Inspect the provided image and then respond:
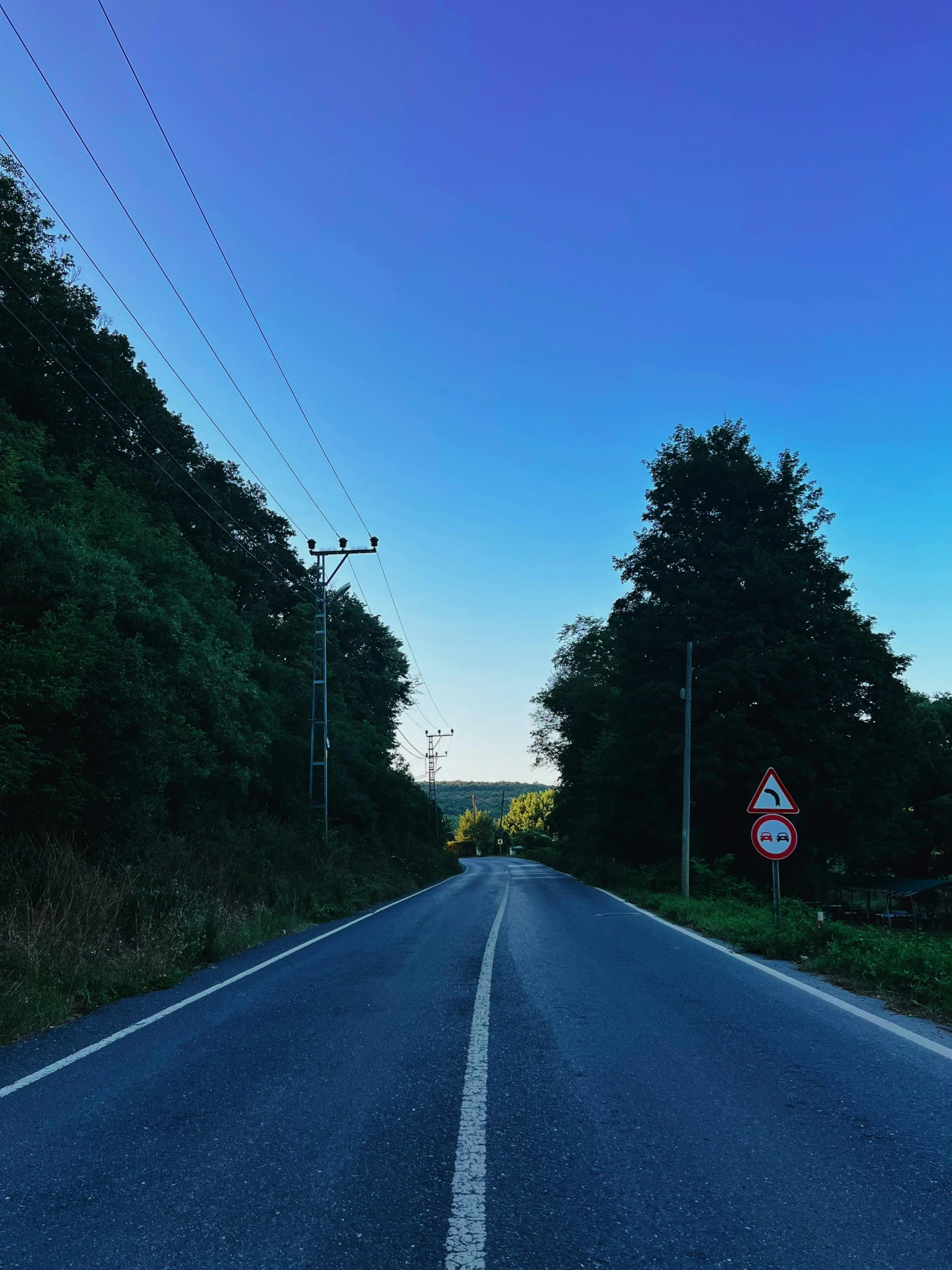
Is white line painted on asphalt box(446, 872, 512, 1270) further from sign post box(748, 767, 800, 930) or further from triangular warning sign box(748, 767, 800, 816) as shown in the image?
triangular warning sign box(748, 767, 800, 816)

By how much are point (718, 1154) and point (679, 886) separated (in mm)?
21448

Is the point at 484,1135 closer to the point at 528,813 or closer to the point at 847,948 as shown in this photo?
the point at 847,948

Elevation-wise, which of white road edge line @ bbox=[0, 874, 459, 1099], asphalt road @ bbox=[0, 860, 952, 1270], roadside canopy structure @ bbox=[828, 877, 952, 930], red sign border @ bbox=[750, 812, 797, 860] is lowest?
roadside canopy structure @ bbox=[828, 877, 952, 930]

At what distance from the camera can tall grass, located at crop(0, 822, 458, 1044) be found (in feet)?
24.3

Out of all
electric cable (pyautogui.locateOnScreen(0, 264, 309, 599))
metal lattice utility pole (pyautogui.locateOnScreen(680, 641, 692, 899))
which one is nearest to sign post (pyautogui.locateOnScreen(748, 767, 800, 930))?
metal lattice utility pole (pyautogui.locateOnScreen(680, 641, 692, 899))

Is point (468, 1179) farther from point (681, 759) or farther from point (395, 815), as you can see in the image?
point (395, 815)

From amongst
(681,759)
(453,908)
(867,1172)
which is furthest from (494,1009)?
(681,759)

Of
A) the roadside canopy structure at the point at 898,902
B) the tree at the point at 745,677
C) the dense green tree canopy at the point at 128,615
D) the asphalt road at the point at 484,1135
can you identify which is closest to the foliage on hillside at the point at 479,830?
the roadside canopy structure at the point at 898,902

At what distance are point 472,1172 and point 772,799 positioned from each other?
10668mm

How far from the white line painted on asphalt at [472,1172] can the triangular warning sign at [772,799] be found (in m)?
8.22

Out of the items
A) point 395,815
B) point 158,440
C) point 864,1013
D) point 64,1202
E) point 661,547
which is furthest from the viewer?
point 395,815

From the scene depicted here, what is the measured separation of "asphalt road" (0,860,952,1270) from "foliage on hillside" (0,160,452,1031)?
12.1 feet

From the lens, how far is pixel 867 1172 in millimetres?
3480

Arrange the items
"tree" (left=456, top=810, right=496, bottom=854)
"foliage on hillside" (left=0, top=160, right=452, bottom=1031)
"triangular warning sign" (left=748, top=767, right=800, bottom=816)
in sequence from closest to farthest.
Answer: "foliage on hillside" (left=0, top=160, right=452, bottom=1031) → "triangular warning sign" (left=748, top=767, right=800, bottom=816) → "tree" (left=456, top=810, right=496, bottom=854)
